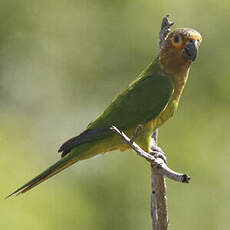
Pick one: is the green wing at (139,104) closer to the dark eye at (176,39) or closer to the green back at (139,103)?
the green back at (139,103)

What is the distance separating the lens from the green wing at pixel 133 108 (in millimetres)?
5547

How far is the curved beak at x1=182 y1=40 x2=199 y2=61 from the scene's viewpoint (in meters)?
5.73

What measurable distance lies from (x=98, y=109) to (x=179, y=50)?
391 cm

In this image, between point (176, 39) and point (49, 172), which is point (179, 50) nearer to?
point (176, 39)

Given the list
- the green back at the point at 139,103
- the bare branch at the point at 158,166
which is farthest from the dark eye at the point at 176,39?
the bare branch at the point at 158,166

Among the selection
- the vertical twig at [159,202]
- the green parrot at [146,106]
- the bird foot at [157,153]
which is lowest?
the vertical twig at [159,202]

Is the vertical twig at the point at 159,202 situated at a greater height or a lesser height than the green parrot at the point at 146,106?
lesser

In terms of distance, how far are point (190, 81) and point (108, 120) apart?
3448 millimetres

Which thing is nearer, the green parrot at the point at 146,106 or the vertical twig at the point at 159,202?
the vertical twig at the point at 159,202

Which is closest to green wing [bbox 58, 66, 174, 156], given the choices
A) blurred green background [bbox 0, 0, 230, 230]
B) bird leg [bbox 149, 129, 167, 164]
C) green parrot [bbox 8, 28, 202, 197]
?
green parrot [bbox 8, 28, 202, 197]

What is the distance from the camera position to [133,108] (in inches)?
229

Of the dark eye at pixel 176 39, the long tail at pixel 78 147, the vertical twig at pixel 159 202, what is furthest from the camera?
the dark eye at pixel 176 39

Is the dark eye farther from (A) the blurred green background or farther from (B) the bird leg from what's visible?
(A) the blurred green background

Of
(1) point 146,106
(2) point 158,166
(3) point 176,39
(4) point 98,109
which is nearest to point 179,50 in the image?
(3) point 176,39
